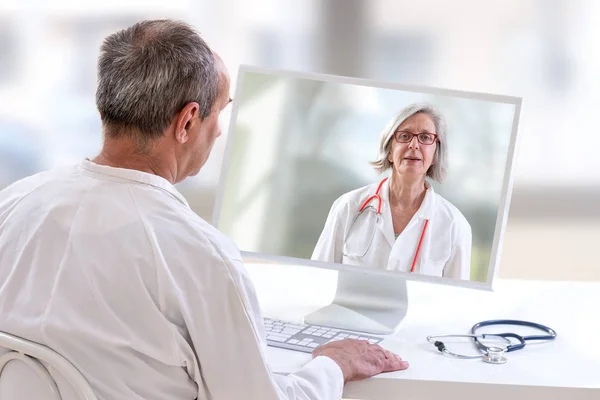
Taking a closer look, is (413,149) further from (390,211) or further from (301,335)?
(301,335)

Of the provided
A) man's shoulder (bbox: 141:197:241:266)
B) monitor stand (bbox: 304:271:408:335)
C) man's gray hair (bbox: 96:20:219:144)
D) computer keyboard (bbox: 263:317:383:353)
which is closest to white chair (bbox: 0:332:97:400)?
man's shoulder (bbox: 141:197:241:266)

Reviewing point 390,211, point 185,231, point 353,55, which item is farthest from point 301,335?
point 353,55

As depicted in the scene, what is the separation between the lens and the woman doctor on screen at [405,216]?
1678 millimetres

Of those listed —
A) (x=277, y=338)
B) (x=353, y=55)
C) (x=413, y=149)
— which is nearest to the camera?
(x=277, y=338)

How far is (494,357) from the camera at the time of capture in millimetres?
1527

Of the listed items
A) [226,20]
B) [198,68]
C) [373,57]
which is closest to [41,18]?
[226,20]

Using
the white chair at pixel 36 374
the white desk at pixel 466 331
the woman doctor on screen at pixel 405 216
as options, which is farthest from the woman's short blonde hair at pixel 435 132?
the white chair at pixel 36 374

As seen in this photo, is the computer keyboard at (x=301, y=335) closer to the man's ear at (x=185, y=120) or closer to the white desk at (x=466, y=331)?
the white desk at (x=466, y=331)

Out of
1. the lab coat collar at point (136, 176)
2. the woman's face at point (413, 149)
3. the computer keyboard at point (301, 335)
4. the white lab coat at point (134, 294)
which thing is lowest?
the computer keyboard at point (301, 335)

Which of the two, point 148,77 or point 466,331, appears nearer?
point 148,77

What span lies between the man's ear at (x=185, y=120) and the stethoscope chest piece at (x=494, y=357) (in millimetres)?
669

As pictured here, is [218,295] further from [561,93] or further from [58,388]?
[561,93]

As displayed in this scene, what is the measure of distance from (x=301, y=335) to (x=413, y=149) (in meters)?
0.42

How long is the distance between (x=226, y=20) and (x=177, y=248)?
2942 mm
